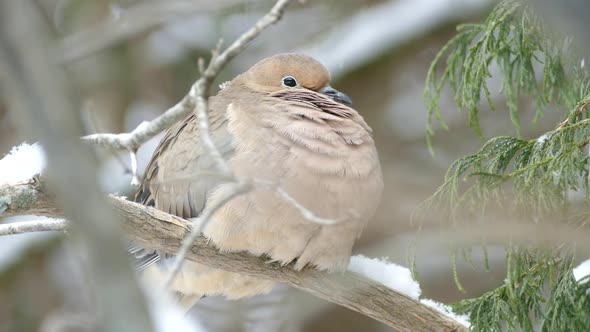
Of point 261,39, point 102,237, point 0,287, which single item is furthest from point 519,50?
point 0,287

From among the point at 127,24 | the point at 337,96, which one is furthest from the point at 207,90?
the point at 127,24

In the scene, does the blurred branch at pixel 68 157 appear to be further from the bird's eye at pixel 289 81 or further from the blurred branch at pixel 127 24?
the bird's eye at pixel 289 81

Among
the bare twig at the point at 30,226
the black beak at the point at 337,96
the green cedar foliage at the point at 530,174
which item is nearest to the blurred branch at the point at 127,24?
the black beak at the point at 337,96

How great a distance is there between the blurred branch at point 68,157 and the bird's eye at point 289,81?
7.31 ft

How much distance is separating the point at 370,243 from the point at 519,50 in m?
2.22

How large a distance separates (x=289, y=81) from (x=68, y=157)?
2286 mm

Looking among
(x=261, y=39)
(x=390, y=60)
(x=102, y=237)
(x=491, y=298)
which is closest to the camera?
(x=102, y=237)

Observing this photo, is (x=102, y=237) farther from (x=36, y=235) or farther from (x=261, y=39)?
(x=261, y=39)

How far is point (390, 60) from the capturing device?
203 inches

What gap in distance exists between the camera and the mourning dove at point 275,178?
9.48 feet

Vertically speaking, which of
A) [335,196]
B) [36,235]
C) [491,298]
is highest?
[36,235]

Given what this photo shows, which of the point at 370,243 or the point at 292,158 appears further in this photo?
the point at 370,243

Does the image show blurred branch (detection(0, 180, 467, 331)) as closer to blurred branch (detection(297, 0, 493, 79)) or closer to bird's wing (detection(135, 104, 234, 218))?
bird's wing (detection(135, 104, 234, 218))

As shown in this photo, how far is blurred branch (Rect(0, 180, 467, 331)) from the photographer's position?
266cm
